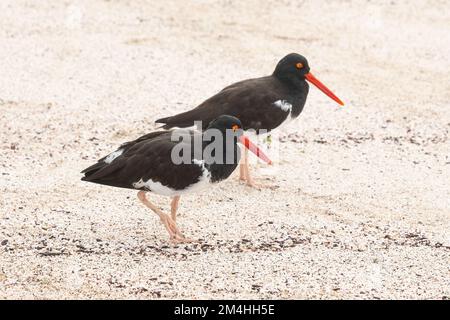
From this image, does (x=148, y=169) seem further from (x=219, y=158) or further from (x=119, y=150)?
(x=219, y=158)

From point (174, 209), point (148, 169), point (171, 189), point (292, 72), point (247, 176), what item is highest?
point (292, 72)

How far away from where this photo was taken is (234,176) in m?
10.2

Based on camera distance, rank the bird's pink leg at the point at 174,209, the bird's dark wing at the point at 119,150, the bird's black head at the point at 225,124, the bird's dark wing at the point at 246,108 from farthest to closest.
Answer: the bird's dark wing at the point at 246,108
the bird's pink leg at the point at 174,209
the bird's black head at the point at 225,124
the bird's dark wing at the point at 119,150

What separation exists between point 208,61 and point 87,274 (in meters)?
6.62

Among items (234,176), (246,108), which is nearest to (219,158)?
(246,108)

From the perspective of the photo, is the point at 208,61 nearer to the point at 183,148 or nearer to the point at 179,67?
the point at 179,67

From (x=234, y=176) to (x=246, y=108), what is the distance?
42.1 inches

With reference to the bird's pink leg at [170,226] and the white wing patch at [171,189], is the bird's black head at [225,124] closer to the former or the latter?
the white wing patch at [171,189]

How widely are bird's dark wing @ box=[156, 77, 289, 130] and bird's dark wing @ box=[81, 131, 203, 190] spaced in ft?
4.99

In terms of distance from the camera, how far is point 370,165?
10.3 m

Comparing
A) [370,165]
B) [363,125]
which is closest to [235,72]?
[363,125]

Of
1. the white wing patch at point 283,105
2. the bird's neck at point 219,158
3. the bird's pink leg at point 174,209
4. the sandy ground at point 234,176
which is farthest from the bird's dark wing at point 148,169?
the white wing patch at point 283,105

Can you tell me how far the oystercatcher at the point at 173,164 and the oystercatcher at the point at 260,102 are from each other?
1.34 m

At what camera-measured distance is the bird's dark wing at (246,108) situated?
9453 millimetres
